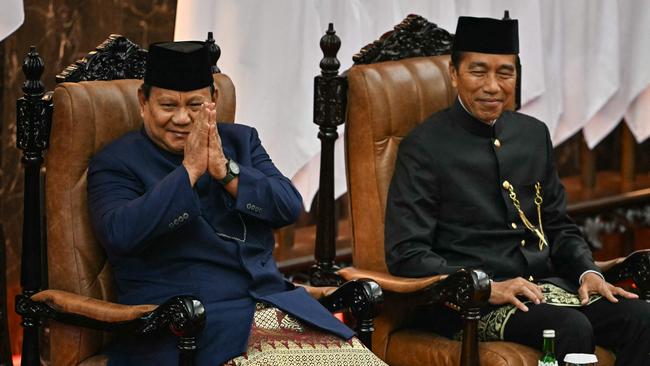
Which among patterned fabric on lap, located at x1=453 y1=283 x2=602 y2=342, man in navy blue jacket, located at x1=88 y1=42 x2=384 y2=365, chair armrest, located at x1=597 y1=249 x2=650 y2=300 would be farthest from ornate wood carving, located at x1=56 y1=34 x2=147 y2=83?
chair armrest, located at x1=597 y1=249 x2=650 y2=300

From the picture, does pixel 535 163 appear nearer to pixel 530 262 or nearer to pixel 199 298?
pixel 530 262

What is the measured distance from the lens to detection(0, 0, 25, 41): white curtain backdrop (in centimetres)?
392

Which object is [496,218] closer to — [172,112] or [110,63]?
[172,112]

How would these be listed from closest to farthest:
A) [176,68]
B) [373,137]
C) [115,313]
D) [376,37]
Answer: [115,313], [176,68], [373,137], [376,37]

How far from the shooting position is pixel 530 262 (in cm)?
403

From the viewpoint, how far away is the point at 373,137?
4.07 metres

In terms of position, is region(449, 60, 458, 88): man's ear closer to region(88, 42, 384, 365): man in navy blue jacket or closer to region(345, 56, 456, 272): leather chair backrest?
region(345, 56, 456, 272): leather chair backrest

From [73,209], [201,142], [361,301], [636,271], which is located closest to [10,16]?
[73,209]

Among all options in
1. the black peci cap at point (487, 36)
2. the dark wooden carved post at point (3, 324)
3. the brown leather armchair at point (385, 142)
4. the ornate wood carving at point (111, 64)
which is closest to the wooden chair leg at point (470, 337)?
the brown leather armchair at point (385, 142)

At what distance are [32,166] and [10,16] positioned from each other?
602 mm

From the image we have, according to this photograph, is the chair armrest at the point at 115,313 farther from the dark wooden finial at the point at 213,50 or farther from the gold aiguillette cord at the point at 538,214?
the gold aiguillette cord at the point at 538,214

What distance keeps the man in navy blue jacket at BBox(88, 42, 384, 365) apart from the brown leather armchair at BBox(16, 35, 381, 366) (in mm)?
74

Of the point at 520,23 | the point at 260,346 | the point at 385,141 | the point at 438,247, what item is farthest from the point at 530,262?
the point at 520,23

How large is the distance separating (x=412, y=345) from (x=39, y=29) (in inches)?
62.6
